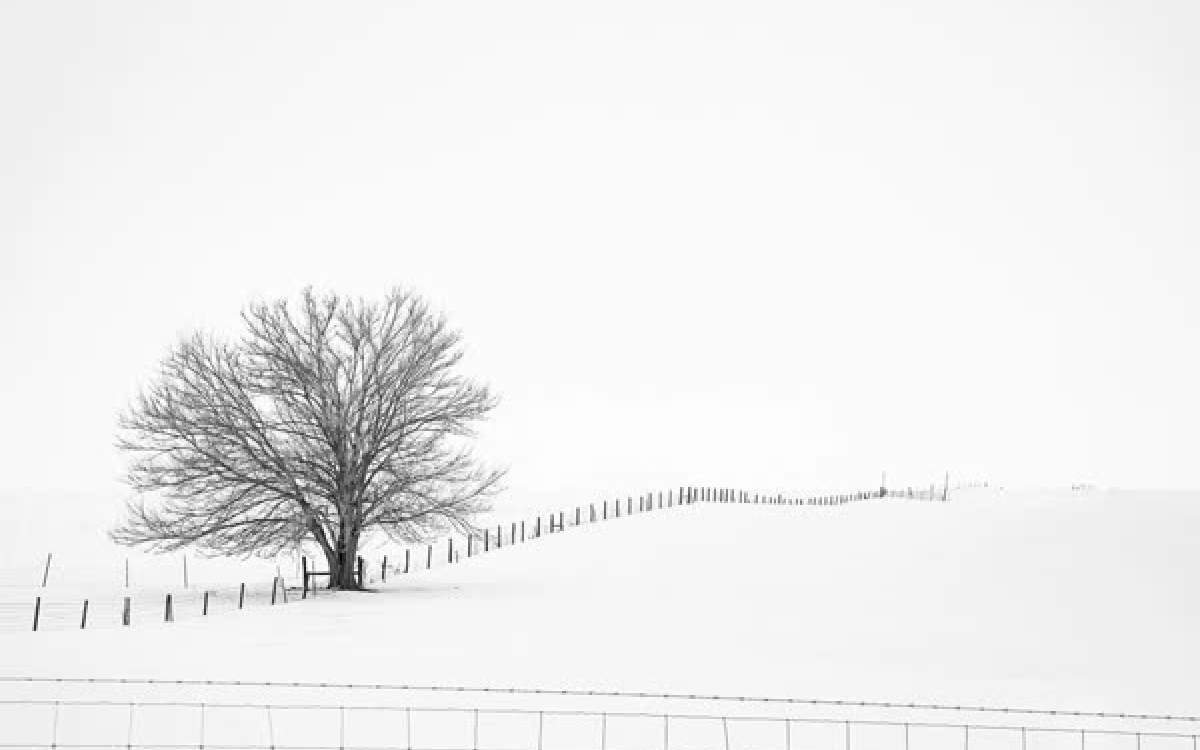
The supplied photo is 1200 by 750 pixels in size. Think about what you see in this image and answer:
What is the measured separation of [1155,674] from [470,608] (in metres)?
19.0

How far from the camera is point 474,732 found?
24.5 meters

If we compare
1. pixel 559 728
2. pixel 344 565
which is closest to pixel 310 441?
pixel 344 565

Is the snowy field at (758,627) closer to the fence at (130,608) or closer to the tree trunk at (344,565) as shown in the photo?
the tree trunk at (344,565)

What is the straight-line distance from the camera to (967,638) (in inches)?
1446

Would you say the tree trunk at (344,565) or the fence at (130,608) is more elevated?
the tree trunk at (344,565)

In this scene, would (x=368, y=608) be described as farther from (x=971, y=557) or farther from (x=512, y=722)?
(x=971, y=557)

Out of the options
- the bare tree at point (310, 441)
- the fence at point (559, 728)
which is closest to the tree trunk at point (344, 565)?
the bare tree at point (310, 441)

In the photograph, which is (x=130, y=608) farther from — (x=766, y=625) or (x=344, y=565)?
(x=766, y=625)

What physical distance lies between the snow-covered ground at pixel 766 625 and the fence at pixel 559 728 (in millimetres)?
2101

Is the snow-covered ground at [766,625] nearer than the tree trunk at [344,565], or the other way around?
the snow-covered ground at [766,625]

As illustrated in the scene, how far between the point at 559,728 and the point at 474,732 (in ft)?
5.99

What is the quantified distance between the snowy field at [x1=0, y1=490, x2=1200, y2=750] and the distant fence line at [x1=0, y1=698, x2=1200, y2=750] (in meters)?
1.93

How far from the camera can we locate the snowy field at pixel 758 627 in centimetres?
3052

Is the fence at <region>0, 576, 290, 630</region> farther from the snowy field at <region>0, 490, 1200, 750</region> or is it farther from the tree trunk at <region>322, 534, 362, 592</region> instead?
the snowy field at <region>0, 490, 1200, 750</region>
